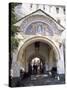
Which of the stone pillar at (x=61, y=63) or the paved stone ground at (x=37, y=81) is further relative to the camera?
the stone pillar at (x=61, y=63)

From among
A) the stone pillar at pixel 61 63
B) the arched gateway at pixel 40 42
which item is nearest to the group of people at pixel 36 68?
the arched gateway at pixel 40 42

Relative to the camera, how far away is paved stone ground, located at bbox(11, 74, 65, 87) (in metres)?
2.51

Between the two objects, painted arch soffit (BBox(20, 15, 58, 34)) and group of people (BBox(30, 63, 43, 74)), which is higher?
painted arch soffit (BBox(20, 15, 58, 34))

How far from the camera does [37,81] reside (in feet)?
8.41

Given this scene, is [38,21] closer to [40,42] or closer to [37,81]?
[40,42]

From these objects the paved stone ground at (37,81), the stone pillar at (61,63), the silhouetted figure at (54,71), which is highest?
the stone pillar at (61,63)

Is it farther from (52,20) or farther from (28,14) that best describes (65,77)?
(28,14)

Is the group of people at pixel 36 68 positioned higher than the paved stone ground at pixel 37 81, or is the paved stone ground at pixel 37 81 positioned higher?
the group of people at pixel 36 68

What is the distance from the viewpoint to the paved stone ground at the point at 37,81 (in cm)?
251

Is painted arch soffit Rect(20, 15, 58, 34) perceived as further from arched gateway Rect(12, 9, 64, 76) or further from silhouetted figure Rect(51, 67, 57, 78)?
silhouetted figure Rect(51, 67, 57, 78)

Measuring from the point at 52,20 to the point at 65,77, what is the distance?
66 cm

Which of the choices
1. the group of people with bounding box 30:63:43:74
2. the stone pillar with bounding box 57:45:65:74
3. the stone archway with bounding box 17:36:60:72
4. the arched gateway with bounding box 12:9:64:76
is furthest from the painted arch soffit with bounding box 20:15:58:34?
the group of people with bounding box 30:63:43:74

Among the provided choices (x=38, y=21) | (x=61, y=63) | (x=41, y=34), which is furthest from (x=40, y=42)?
(x=61, y=63)

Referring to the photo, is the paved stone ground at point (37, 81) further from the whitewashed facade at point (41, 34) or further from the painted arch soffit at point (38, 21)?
the painted arch soffit at point (38, 21)
